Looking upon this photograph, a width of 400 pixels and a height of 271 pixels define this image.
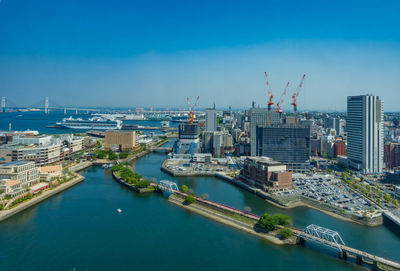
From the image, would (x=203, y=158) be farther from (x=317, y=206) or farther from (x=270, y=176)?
(x=317, y=206)

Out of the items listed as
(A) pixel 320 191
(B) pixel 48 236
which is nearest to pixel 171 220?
(B) pixel 48 236

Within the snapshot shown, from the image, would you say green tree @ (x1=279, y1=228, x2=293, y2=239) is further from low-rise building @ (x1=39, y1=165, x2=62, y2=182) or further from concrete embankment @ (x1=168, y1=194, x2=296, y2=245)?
low-rise building @ (x1=39, y1=165, x2=62, y2=182)

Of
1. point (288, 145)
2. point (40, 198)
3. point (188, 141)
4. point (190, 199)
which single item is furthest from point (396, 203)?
point (188, 141)

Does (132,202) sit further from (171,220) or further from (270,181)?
(270,181)

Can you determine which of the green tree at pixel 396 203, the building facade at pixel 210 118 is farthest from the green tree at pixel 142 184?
the building facade at pixel 210 118

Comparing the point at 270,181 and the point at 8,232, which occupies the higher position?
the point at 270,181

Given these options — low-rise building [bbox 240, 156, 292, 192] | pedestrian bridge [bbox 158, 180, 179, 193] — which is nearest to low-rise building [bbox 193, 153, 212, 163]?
low-rise building [bbox 240, 156, 292, 192]
